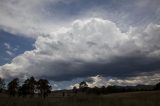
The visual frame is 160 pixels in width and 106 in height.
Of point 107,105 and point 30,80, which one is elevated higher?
point 30,80

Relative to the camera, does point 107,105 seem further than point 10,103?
Yes

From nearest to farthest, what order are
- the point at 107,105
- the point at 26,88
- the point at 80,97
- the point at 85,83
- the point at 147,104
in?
1. the point at 107,105
2. the point at 147,104
3. the point at 80,97
4. the point at 26,88
5. the point at 85,83

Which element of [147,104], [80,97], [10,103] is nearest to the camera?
[10,103]

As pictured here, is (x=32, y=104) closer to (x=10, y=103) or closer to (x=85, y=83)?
(x=10, y=103)

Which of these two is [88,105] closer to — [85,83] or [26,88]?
[26,88]

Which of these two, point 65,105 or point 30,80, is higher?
point 30,80

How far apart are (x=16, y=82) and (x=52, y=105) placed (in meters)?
110

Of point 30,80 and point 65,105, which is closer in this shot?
point 65,105

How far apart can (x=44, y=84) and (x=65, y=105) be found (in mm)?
109943

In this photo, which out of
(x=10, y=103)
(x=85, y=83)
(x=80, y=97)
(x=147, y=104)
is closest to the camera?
(x=10, y=103)

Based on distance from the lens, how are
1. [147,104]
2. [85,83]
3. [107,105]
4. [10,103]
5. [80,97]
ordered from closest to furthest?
[10,103]
[107,105]
[147,104]
[80,97]
[85,83]

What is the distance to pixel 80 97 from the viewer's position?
23234 mm

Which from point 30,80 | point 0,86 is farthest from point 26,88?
point 0,86

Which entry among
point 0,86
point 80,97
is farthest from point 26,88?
point 80,97
